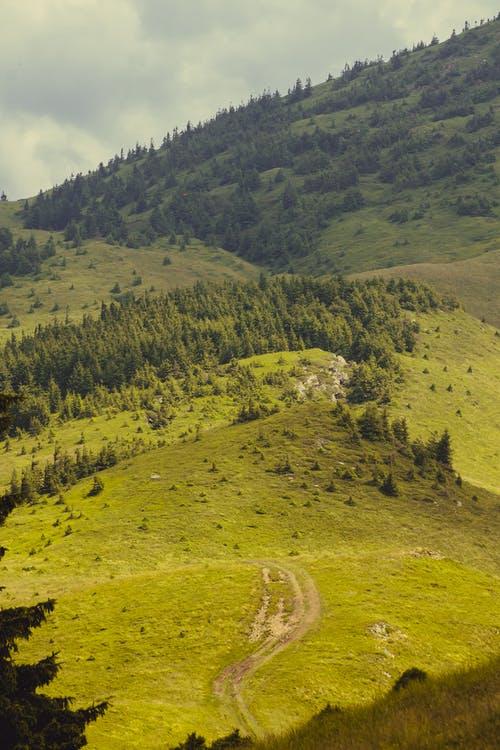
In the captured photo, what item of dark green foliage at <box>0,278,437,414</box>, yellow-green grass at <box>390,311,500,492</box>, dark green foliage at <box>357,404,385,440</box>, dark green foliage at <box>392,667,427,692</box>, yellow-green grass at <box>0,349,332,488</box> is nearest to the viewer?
dark green foliage at <box>392,667,427,692</box>

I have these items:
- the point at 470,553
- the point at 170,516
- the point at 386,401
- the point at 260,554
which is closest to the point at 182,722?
the point at 260,554

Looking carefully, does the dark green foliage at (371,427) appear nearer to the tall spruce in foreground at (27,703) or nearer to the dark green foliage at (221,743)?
the dark green foliage at (221,743)

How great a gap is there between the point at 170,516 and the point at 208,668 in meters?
33.0

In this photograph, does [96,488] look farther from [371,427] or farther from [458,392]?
[458,392]

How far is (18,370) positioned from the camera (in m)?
171

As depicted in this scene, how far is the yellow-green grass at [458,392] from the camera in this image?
131 meters

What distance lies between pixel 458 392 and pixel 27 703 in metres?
148

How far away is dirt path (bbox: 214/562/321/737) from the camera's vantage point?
42.4 meters

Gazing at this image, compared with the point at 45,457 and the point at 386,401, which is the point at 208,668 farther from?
the point at 386,401

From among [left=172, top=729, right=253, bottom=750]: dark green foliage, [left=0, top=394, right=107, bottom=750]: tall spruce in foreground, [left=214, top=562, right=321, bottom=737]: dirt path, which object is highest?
[left=0, top=394, right=107, bottom=750]: tall spruce in foreground

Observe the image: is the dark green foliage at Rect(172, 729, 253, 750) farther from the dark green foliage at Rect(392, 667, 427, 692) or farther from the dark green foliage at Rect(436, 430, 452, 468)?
the dark green foliage at Rect(436, 430, 452, 468)

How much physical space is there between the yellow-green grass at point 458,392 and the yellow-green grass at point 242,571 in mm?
35061

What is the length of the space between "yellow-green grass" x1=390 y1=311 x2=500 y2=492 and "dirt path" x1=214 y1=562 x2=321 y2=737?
206 feet

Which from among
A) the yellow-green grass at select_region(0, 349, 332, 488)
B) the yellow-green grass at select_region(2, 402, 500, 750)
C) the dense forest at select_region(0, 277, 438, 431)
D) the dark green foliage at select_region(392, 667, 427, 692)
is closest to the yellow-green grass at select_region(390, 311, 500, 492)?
the dense forest at select_region(0, 277, 438, 431)
